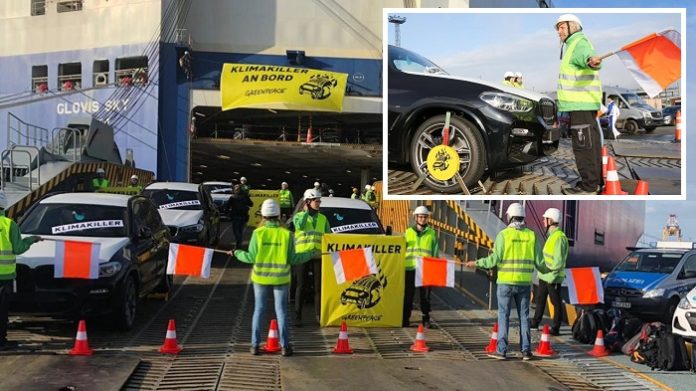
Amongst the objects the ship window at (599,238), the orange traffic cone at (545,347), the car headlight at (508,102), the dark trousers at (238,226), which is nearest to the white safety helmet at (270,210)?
the car headlight at (508,102)

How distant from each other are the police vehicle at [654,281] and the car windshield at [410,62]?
581 cm

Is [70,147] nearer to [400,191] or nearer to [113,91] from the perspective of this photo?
[113,91]

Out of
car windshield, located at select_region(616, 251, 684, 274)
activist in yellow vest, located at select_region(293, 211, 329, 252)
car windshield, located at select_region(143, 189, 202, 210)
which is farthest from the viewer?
car windshield, located at select_region(143, 189, 202, 210)

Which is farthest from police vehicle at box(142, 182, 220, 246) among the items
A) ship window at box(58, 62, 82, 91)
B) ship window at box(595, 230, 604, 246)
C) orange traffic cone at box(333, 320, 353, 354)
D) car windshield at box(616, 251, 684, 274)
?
ship window at box(58, 62, 82, 91)

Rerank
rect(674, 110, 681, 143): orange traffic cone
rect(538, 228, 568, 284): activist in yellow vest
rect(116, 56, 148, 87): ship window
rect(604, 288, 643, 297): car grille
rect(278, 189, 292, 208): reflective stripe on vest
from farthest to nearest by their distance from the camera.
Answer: rect(116, 56, 148, 87): ship window, rect(278, 189, 292, 208): reflective stripe on vest, rect(604, 288, 643, 297): car grille, rect(674, 110, 681, 143): orange traffic cone, rect(538, 228, 568, 284): activist in yellow vest

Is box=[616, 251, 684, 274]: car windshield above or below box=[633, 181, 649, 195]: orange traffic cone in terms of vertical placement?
below

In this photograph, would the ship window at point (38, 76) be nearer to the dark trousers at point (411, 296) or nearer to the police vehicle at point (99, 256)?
the police vehicle at point (99, 256)

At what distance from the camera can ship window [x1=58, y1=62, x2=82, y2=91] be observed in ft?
125

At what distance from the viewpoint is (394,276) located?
428 inches

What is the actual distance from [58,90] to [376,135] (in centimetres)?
1625

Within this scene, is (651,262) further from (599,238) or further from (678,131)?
(599,238)

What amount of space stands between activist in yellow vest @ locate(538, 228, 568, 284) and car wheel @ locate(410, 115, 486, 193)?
1.42 m

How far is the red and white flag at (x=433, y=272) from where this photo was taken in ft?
34.6

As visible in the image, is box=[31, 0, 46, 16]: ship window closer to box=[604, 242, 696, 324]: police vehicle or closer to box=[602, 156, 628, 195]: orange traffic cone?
box=[604, 242, 696, 324]: police vehicle
